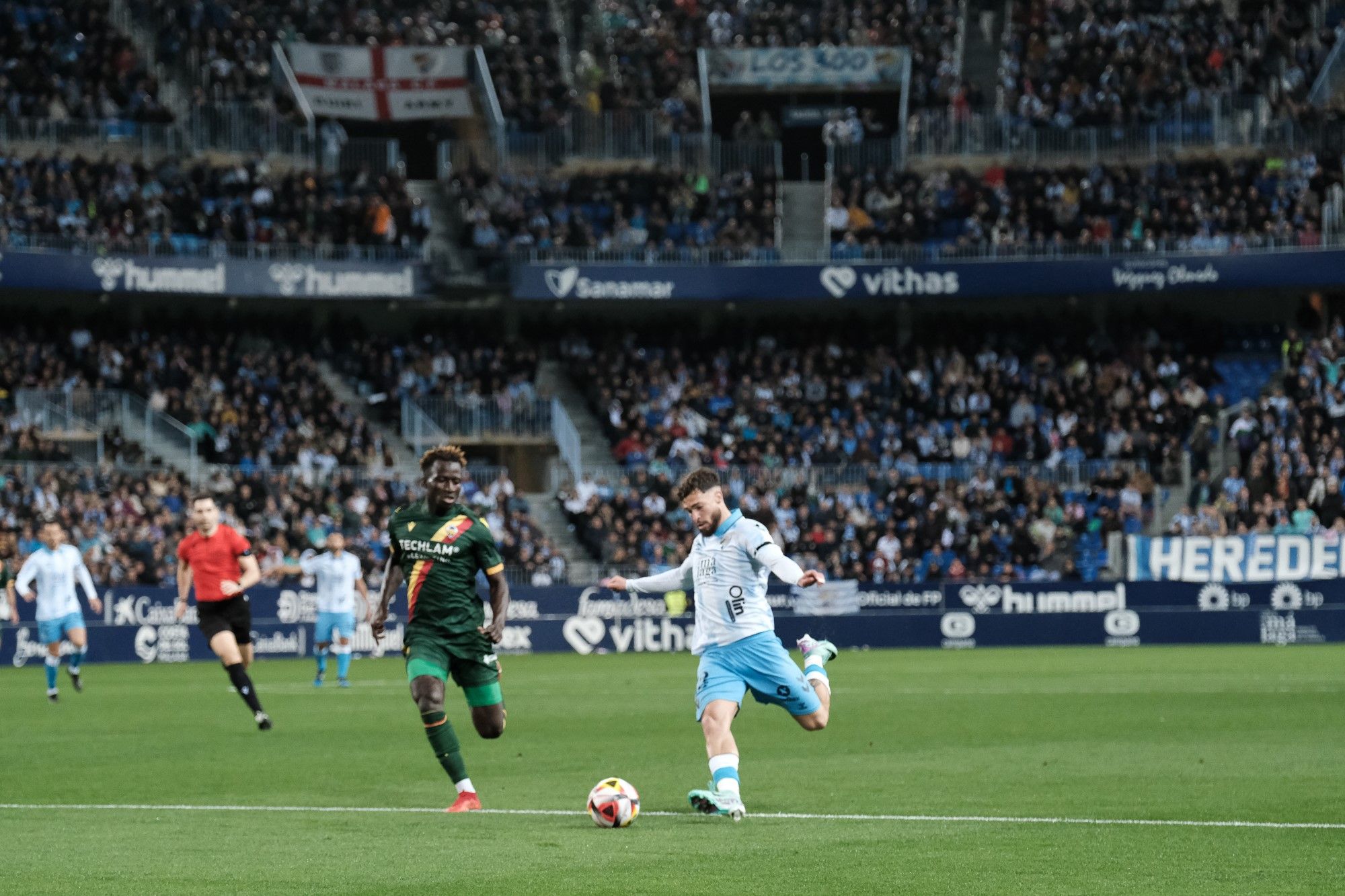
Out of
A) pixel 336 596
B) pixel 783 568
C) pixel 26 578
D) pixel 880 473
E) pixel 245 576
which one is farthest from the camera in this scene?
pixel 880 473

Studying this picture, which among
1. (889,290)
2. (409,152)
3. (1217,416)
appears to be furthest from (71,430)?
(1217,416)

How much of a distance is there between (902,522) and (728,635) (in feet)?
96.6

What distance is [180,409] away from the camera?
141 ft

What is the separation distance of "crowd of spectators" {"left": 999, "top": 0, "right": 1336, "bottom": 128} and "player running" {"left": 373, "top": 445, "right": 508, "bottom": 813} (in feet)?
130

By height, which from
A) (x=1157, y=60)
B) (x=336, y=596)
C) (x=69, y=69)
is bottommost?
(x=336, y=596)

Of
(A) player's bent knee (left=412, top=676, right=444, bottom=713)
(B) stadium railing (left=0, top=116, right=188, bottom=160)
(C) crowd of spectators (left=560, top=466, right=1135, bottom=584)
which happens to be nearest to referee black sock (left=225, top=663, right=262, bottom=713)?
(A) player's bent knee (left=412, top=676, right=444, bottom=713)

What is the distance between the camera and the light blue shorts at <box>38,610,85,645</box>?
973 inches

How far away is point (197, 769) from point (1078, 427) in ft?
103

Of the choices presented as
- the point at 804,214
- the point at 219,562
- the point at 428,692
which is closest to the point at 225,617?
the point at 219,562

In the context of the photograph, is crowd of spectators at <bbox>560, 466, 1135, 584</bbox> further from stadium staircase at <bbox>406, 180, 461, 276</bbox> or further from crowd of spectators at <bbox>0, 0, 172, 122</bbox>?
crowd of spectators at <bbox>0, 0, 172, 122</bbox>

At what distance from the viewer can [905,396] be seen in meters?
45.5

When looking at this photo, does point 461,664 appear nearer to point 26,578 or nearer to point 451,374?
point 26,578

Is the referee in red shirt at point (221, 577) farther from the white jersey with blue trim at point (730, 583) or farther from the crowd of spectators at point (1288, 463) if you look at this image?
the crowd of spectators at point (1288, 463)

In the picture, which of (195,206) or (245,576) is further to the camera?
(195,206)
